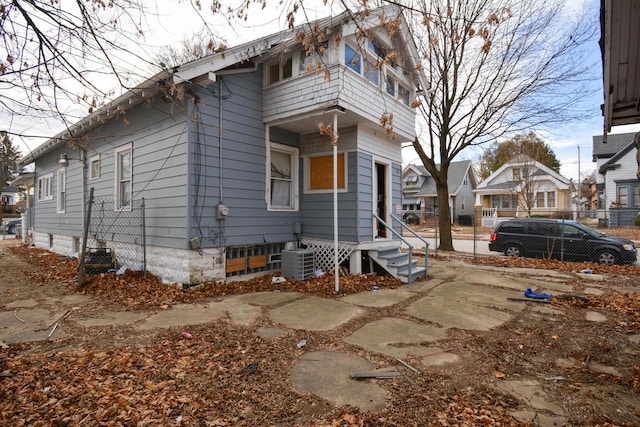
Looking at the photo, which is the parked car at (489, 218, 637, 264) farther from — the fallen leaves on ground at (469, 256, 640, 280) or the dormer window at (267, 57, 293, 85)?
the dormer window at (267, 57, 293, 85)

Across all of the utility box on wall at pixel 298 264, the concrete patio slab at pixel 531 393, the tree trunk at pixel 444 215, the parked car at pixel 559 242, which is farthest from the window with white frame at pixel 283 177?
the parked car at pixel 559 242

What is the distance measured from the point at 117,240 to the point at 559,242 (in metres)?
13.3

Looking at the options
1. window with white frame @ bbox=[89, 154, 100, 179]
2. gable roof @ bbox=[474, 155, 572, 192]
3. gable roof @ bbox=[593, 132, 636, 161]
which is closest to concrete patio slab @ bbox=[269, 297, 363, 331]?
window with white frame @ bbox=[89, 154, 100, 179]

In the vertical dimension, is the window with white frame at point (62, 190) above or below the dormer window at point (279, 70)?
below

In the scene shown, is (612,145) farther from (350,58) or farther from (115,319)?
(115,319)

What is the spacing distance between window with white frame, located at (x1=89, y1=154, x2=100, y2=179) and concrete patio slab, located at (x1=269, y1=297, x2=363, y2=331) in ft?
25.5

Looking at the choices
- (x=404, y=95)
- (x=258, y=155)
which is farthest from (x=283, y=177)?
(x=404, y=95)

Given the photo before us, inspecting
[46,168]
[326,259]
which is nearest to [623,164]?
[326,259]

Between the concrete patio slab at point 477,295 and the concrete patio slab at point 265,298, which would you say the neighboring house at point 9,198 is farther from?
the concrete patio slab at point 477,295

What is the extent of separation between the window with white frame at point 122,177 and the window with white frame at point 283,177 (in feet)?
12.1

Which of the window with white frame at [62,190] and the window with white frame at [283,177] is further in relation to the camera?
the window with white frame at [62,190]

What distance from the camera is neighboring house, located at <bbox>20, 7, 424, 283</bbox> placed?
6.27 m

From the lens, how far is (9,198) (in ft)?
150

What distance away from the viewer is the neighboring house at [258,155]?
20.6 feet
